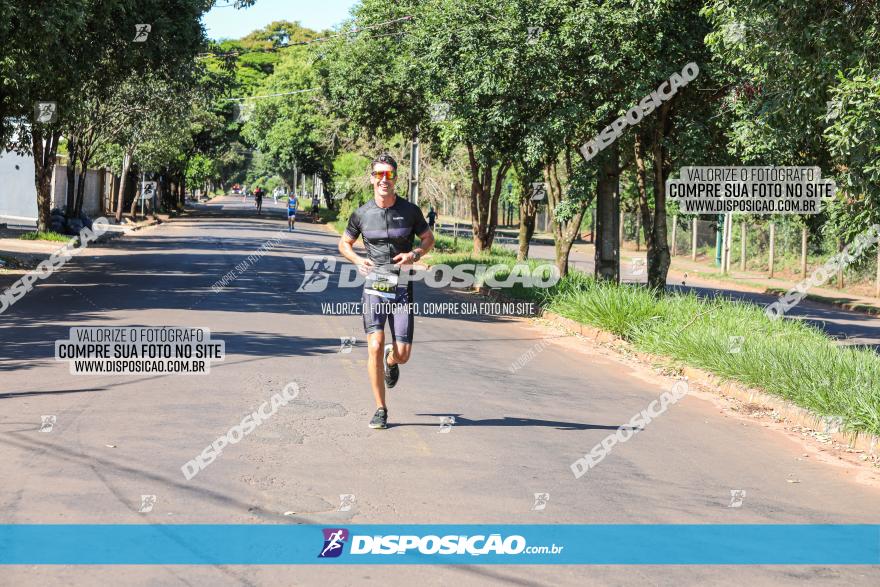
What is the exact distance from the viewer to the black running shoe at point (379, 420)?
846cm

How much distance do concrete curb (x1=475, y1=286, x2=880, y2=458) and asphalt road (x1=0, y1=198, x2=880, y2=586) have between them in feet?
1.35

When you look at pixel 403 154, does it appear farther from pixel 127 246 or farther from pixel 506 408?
pixel 506 408

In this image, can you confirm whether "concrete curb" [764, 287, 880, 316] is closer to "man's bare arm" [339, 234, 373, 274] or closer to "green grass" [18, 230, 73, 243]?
"man's bare arm" [339, 234, 373, 274]

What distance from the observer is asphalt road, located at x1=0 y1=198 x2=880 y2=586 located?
562 cm

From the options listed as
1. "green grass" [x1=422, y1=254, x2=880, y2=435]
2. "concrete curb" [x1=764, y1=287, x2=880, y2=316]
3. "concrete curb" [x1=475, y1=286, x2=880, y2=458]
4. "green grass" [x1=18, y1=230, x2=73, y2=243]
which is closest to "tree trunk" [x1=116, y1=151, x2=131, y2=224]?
"green grass" [x1=18, y1=230, x2=73, y2=243]

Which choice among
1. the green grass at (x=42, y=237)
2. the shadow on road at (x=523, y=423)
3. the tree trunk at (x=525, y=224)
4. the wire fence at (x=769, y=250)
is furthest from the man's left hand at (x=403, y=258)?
the green grass at (x=42, y=237)

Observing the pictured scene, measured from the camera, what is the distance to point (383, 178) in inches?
329

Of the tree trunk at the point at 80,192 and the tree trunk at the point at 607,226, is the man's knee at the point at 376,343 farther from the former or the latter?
the tree trunk at the point at 80,192

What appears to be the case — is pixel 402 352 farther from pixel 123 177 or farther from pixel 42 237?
pixel 123 177

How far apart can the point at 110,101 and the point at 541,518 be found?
3599 centimetres

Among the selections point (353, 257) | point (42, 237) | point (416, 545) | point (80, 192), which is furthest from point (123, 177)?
point (416, 545)

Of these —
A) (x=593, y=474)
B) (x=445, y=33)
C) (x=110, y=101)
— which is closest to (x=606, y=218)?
(x=445, y=33)

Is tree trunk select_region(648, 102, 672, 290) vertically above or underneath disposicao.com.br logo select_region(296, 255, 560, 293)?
above

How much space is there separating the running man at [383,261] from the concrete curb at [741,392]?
4.03m
